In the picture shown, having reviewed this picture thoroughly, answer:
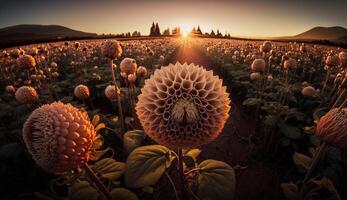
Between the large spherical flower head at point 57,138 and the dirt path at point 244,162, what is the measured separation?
192cm

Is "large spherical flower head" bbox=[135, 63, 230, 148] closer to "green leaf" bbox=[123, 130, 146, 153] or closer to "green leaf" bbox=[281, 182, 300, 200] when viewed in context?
"green leaf" bbox=[123, 130, 146, 153]

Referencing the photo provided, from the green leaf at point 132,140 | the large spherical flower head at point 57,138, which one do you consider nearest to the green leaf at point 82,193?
the large spherical flower head at point 57,138

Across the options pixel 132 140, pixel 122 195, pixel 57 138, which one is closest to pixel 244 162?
pixel 132 140

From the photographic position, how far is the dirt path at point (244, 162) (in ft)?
11.5

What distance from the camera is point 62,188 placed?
3457 mm

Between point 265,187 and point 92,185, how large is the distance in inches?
118

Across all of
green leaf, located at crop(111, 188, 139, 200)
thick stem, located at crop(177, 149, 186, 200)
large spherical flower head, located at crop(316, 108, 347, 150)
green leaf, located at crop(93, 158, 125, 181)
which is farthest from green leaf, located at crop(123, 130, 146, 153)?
large spherical flower head, located at crop(316, 108, 347, 150)

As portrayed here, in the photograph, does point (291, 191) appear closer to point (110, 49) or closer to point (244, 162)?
point (244, 162)

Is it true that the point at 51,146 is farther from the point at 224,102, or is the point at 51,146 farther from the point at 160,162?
the point at 224,102

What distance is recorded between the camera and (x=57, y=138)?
1.37 m

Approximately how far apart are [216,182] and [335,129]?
1.07 m

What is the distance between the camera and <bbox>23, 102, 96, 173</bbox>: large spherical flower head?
136 cm

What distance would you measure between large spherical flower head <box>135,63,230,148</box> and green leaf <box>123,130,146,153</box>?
612 mm

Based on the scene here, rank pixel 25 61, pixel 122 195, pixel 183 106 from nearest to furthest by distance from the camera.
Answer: pixel 183 106 < pixel 122 195 < pixel 25 61
